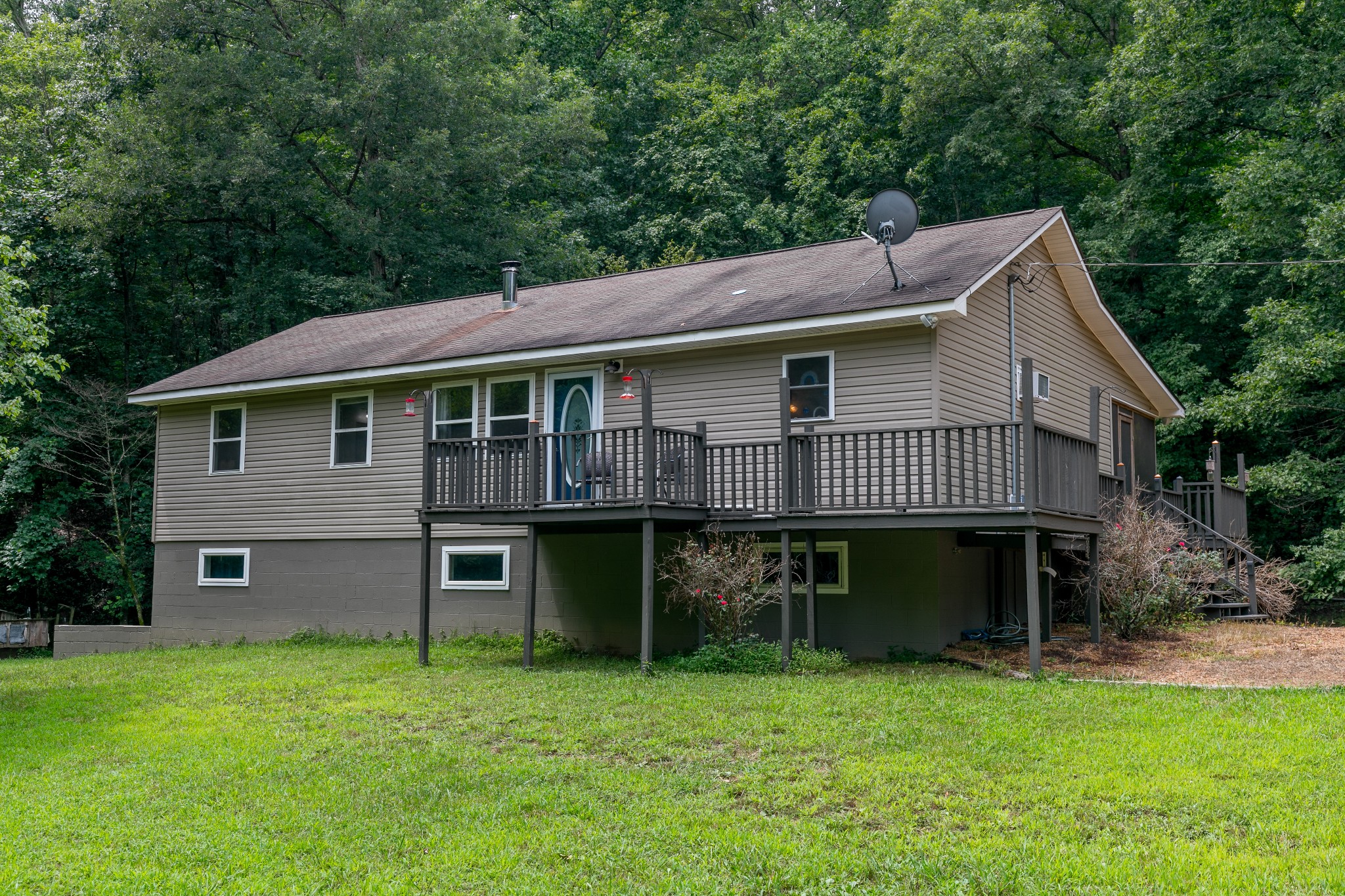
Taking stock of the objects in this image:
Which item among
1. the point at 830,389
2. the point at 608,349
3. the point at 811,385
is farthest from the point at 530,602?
the point at 830,389

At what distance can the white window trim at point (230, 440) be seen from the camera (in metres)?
19.0

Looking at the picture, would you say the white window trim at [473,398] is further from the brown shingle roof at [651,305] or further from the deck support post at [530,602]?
the deck support post at [530,602]

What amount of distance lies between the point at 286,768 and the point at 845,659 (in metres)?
6.67

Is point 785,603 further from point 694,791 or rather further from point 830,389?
point 694,791

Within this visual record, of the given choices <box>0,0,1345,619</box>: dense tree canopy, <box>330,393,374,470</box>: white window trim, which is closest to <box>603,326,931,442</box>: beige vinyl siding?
<box>330,393,374,470</box>: white window trim

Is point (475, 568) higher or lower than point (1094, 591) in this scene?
higher

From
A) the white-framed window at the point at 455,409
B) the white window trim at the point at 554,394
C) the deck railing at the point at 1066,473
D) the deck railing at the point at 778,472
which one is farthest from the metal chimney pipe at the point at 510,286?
the deck railing at the point at 1066,473

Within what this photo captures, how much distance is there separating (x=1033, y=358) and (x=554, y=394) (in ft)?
21.6

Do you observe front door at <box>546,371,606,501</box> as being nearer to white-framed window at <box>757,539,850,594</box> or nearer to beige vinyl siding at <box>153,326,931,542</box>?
beige vinyl siding at <box>153,326,931,542</box>

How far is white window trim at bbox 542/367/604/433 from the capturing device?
603 inches

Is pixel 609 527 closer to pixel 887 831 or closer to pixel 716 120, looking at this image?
pixel 887 831

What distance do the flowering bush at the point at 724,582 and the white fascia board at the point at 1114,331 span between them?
6117mm

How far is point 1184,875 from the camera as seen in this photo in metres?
5.52

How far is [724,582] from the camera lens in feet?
40.9
